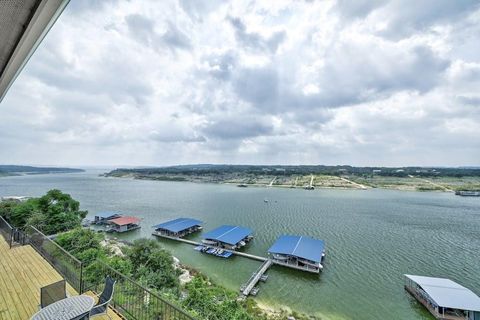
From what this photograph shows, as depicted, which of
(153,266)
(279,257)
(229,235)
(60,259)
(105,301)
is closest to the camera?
(105,301)

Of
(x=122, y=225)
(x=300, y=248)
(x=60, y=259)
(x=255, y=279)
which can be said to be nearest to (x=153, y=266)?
(x=255, y=279)

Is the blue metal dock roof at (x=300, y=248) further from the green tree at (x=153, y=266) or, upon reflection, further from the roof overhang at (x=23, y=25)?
the roof overhang at (x=23, y=25)

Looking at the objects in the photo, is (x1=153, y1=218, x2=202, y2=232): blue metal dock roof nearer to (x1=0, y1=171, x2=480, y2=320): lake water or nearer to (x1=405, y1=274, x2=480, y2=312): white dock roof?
(x1=0, y1=171, x2=480, y2=320): lake water

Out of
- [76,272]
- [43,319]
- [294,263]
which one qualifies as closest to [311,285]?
[294,263]

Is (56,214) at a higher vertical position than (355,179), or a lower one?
higher

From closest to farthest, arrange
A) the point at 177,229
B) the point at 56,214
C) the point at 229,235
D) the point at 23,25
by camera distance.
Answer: the point at 23,25 → the point at 56,214 → the point at 229,235 → the point at 177,229

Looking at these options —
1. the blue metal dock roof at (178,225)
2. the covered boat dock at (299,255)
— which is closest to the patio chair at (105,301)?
the covered boat dock at (299,255)

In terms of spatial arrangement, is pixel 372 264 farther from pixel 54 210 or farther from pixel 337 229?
pixel 54 210

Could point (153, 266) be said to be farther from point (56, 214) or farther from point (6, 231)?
point (56, 214)
